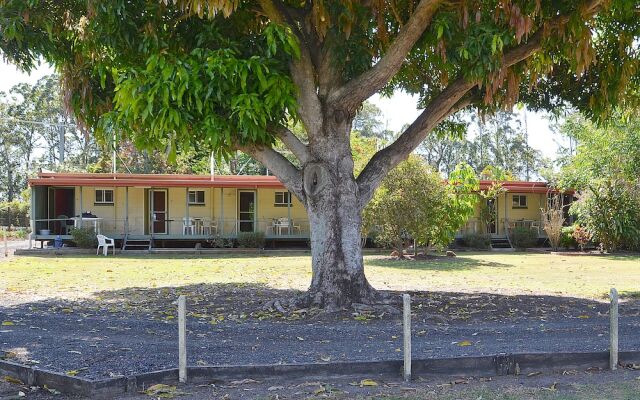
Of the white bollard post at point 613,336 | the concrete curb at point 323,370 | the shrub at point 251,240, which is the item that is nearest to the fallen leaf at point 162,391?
the concrete curb at point 323,370

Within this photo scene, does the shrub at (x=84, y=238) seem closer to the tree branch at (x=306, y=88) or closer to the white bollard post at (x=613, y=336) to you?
the tree branch at (x=306, y=88)

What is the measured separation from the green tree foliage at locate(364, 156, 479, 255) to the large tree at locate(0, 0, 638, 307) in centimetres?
874

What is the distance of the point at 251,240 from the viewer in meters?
26.2

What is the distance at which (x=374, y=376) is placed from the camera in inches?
257

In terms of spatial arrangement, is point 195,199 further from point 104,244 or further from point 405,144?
point 405,144

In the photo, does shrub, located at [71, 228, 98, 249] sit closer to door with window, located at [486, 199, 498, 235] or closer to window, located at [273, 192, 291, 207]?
window, located at [273, 192, 291, 207]

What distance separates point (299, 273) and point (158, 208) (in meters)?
12.9

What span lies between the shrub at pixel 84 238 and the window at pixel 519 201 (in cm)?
1884

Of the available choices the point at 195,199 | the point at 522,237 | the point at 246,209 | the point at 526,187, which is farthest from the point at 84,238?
the point at 526,187

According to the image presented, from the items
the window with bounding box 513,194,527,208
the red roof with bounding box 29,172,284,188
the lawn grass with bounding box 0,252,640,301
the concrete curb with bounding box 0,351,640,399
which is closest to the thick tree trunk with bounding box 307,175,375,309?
the lawn grass with bounding box 0,252,640,301

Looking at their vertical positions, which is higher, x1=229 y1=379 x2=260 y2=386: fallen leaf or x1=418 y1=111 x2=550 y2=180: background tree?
x1=418 y1=111 x2=550 y2=180: background tree

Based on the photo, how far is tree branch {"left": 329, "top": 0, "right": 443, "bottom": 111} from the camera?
9875mm

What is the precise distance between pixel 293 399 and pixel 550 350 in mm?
3171

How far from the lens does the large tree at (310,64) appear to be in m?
8.93
